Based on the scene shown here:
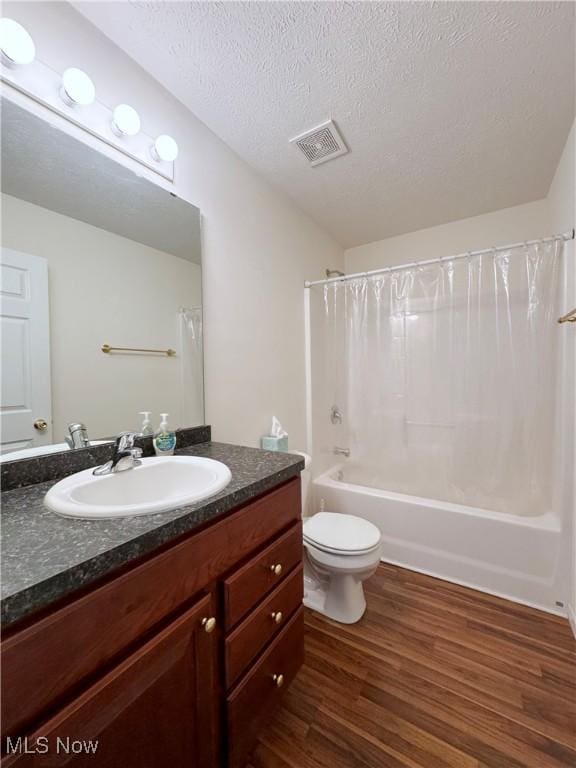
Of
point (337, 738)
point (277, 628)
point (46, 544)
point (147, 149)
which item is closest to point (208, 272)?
point (147, 149)

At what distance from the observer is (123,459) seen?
0.93 meters

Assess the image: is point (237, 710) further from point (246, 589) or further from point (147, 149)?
point (147, 149)

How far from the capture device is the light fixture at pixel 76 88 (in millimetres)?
944

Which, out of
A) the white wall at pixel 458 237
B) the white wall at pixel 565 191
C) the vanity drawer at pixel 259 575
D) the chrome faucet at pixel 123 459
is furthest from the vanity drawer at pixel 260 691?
the white wall at pixel 458 237

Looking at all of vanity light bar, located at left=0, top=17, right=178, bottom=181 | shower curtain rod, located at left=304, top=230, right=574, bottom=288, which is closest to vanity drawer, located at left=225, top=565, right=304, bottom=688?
vanity light bar, located at left=0, top=17, right=178, bottom=181

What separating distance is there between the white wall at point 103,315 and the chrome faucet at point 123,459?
0.50ft

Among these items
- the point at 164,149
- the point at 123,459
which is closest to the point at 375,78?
the point at 164,149

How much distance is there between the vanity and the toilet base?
0.57m

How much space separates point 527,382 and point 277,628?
186cm

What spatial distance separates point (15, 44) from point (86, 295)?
0.67 m

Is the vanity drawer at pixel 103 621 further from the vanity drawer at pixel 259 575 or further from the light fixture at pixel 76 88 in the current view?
the light fixture at pixel 76 88

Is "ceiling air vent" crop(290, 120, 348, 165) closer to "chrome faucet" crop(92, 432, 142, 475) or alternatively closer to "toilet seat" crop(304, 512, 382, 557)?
"chrome faucet" crop(92, 432, 142, 475)

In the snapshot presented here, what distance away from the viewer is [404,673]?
124 centimetres

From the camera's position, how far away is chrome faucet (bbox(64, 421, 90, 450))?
0.98m
